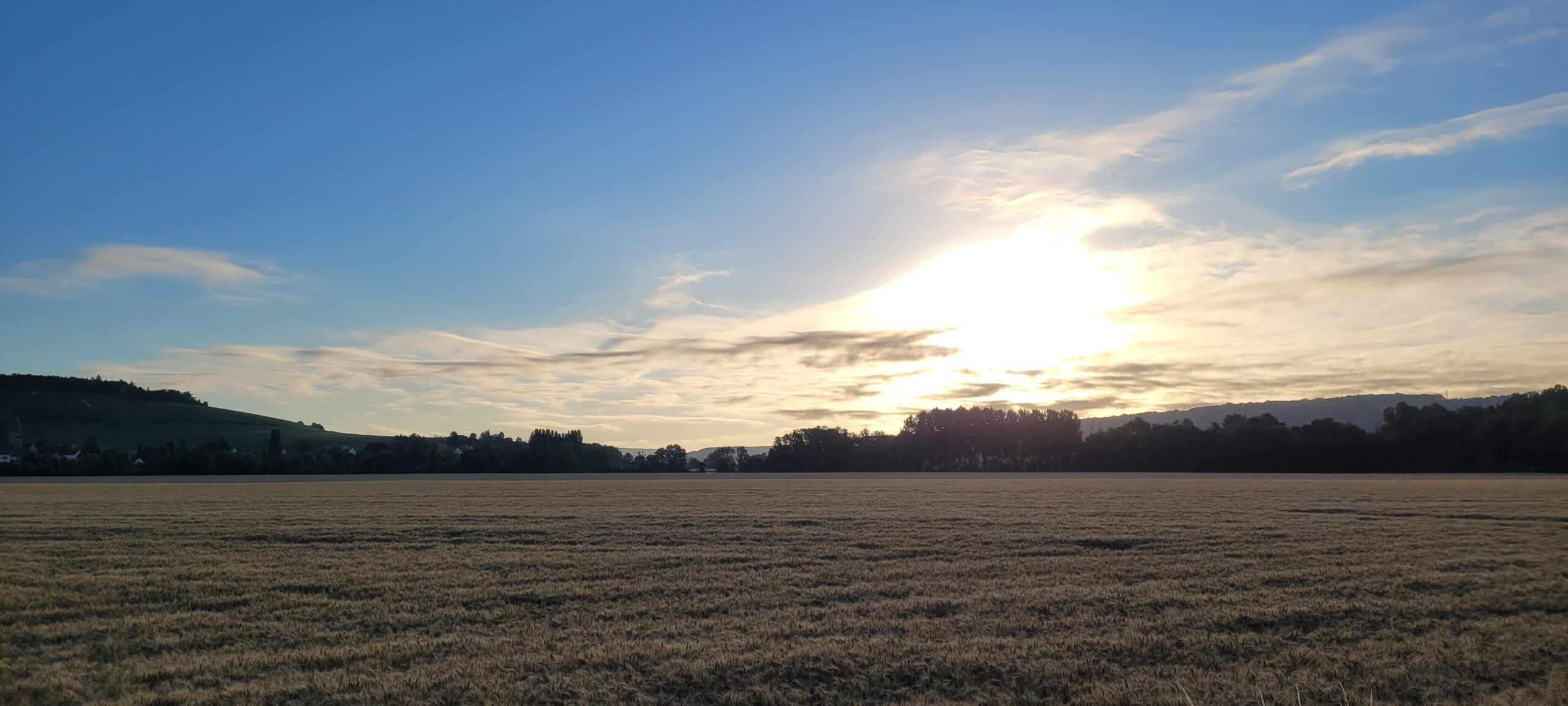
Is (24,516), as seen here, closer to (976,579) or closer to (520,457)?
(976,579)

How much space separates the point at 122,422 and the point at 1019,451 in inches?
6671

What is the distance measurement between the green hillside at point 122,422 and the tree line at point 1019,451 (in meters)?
25.8

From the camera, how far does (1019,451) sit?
440ft

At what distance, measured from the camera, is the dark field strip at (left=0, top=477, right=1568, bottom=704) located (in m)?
8.41

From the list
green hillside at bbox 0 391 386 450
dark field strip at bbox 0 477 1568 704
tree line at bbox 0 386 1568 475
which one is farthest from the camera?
green hillside at bbox 0 391 386 450

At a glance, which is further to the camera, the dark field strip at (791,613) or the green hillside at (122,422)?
the green hillside at (122,422)

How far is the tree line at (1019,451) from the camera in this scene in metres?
98.0

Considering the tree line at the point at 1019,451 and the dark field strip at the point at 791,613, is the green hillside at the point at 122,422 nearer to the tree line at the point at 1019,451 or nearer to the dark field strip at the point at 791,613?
the tree line at the point at 1019,451

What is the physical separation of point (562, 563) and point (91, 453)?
116413 mm

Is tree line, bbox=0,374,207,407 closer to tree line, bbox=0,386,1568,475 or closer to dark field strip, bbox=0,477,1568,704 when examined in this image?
tree line, bbox=0,386,1568,475

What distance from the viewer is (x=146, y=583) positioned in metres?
14.5

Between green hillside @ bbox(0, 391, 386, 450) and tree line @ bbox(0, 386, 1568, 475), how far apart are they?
84.7 feet

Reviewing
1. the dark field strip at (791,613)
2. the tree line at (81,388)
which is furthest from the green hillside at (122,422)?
the dark field strip at (791,613)

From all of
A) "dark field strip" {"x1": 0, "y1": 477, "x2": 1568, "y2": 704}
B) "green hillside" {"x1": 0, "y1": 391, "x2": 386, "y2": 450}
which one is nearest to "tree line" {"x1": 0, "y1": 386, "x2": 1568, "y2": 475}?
"green hillside" {"x1": 0, "y1": 391, "x2": 386, "y2": 450}
